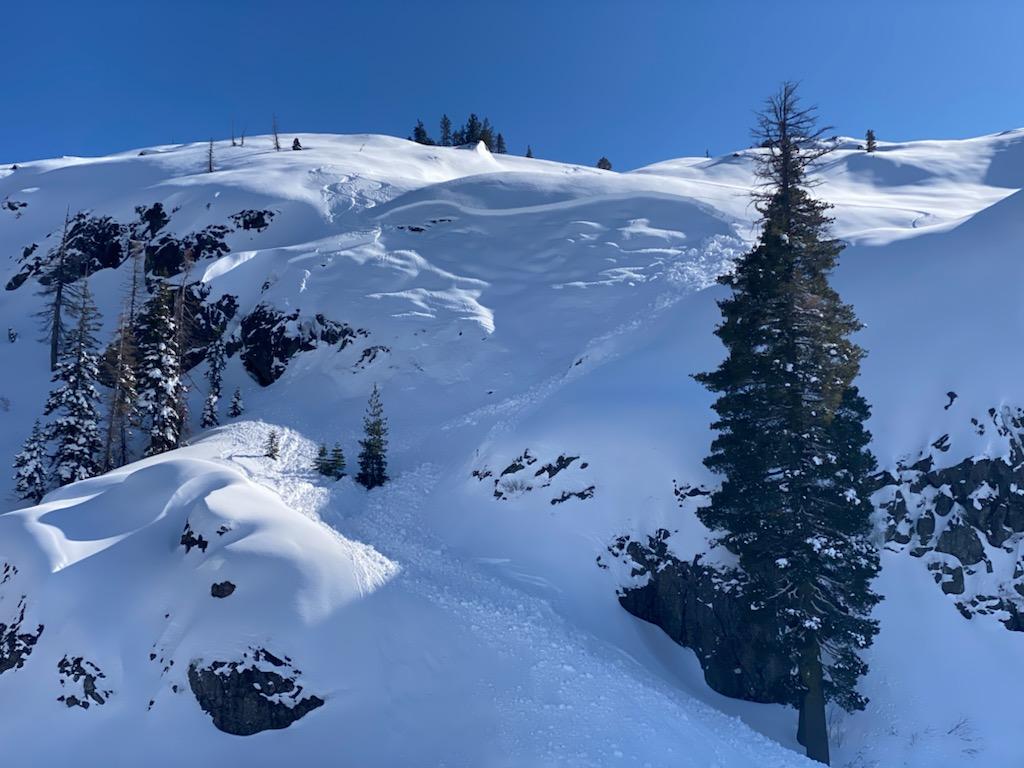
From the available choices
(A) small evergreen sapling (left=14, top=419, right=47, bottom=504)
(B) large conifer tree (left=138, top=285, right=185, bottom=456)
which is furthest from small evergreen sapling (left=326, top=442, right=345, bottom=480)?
(A) small evergreen sapling (left=14, top=419, right=47, bottom=504)

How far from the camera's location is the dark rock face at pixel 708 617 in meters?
14.5

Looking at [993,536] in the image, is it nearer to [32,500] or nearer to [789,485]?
[789,485]

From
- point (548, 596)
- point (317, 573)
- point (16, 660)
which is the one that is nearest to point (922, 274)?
point (548, 596)

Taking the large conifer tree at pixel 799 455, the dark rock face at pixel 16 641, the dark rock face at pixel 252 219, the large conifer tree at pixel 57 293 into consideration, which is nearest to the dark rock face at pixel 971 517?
the large conifer tree at pixel 799 455

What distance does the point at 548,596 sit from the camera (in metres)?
16.2

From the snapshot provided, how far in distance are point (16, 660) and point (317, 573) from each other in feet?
24.3

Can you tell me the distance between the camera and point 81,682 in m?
14.1

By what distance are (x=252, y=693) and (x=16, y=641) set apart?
22.6 feet

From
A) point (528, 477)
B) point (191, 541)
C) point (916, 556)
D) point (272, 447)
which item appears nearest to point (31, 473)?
point (272, 447)

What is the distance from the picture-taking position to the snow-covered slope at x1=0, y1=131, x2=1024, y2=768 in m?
13.0

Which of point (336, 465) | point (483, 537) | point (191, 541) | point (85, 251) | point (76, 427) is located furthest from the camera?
point (85, 251)

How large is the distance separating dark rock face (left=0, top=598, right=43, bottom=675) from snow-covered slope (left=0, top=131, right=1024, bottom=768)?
271 mm

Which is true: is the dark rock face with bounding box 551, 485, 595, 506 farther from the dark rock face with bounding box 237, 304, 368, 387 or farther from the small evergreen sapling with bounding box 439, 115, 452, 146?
the small evergreen sapling with bounding box 439, 115, 452, 146

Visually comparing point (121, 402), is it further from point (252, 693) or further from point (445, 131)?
point (445, 131)
